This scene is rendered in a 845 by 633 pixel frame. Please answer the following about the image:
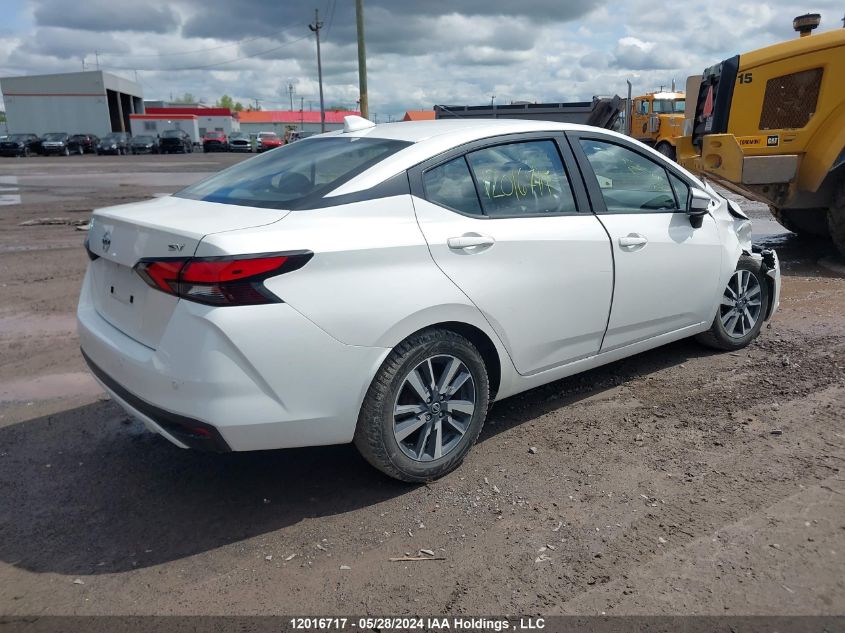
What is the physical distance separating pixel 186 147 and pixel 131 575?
2076 inches

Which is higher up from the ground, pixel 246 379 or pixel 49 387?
pixel 246 379

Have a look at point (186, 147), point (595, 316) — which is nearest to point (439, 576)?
point (595, 316)

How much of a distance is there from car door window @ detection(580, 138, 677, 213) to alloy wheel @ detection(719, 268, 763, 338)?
94 centimetres

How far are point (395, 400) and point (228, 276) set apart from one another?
0.93m

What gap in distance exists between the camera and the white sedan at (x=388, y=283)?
2.76m

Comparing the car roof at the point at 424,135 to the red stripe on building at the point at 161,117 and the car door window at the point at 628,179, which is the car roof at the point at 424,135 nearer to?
the car door window at the point at 628,179

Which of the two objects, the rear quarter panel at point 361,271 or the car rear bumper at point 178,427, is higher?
the rear quarter panel at point 361,271

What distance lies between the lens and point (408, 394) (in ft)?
10.6

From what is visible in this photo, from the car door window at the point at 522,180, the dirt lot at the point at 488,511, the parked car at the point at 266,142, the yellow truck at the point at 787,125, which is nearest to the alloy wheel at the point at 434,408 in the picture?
the dirt lot at the point at 488,511

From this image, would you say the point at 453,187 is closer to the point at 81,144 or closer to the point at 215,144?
the point at 81,144

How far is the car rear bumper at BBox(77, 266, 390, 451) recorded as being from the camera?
8.88 feet

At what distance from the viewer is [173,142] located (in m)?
49.7

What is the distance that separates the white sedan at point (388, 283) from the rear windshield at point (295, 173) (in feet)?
0.05

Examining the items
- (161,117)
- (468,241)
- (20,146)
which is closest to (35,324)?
(468,241)
